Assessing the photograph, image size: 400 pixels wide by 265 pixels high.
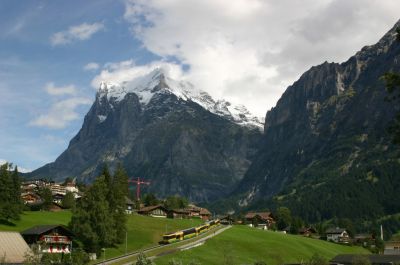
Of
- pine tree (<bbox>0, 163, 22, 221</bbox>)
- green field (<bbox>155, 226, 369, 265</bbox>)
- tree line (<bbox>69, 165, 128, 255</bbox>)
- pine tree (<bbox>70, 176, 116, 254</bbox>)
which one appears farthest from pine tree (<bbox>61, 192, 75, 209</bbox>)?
pine tree (<bbox>70, 176, 116, 254</bbox>)

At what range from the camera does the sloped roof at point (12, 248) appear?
3659 inches

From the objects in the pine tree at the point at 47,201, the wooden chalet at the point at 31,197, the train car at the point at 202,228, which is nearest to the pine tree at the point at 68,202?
the pine tree at the point at 47,201

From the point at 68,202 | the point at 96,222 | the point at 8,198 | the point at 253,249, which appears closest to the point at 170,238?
the point at 253,249

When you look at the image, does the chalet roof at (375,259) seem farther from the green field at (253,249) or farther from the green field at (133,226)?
the green field at (133,226)

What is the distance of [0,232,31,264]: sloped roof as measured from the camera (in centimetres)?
9294

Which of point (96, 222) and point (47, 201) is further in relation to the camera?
point (47, 201)

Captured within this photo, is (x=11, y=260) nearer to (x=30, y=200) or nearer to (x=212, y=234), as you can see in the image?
(x=212, y=234)

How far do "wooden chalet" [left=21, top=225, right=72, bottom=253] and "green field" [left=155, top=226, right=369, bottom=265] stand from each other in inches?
738

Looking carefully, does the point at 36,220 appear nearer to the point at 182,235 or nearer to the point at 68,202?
the point at 182,235

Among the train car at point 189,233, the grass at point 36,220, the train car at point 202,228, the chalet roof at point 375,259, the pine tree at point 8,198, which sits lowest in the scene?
the chalet roof at point 375,259

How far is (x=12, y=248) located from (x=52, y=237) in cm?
1606

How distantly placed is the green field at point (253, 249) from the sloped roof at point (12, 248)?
26.2 m

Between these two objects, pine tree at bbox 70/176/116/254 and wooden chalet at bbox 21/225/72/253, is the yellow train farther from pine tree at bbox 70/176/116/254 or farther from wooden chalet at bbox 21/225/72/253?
wooden chalet at bbox 21/225/72/253

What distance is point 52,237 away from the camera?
366 feet
